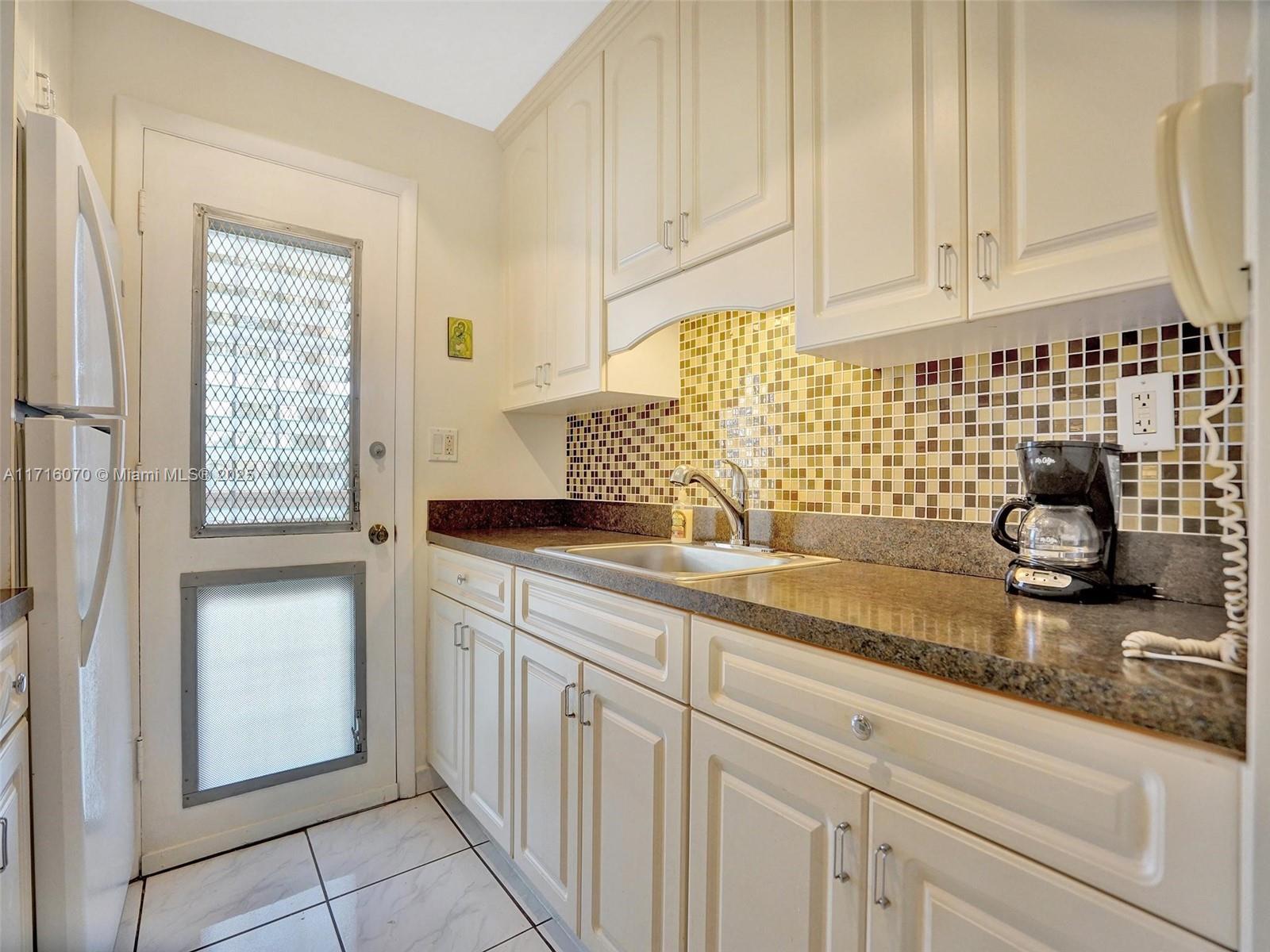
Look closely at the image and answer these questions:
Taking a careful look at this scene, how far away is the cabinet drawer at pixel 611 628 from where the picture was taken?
3.75 feet

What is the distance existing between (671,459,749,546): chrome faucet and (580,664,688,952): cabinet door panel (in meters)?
0.62

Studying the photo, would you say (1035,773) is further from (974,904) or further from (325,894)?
(325,894)

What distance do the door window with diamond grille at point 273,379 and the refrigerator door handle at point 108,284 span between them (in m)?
0.52

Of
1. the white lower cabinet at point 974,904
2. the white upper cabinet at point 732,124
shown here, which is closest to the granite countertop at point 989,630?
the white lower cabinet at point 974,904

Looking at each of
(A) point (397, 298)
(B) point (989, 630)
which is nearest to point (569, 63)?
(A) point (397, 298)

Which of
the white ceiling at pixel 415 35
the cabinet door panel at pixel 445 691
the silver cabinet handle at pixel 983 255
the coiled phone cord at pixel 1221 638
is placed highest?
the white ceiling at pixel 415 35

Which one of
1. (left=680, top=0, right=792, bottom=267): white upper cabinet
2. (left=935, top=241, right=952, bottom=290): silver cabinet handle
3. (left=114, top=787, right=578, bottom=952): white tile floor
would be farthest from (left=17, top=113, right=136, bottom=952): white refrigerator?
(left=935, top=241, right=952, bottom=290): silver cabinet handle

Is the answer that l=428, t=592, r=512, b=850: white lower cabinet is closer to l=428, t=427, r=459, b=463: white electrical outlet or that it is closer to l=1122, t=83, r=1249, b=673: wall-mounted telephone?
l=428, t=427, r=459, b=463: white electrical outlet

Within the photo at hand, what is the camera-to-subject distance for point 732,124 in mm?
1401

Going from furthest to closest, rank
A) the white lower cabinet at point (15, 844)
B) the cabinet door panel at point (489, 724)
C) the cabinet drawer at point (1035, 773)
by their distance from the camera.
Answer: the cabinet door panel at point (489, 724), the white lower cabinet at point (15, 844), the cabinet drawer at point (1035, 773)

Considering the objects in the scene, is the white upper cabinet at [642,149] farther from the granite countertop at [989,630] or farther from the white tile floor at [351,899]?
the white tile floor at [351,899]

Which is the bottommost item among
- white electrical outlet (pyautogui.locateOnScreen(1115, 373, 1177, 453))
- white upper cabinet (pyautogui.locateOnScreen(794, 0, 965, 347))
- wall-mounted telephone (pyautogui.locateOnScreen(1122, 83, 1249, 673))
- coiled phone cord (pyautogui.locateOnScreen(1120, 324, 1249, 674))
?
coiled phone cord (pyautogui.locateOnScreen(1120, 324, 1249, 674))

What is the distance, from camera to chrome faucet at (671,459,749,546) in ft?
5.76

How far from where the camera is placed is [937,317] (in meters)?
1.07
